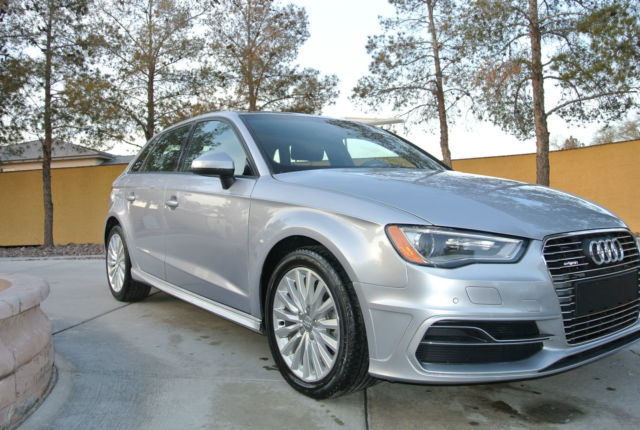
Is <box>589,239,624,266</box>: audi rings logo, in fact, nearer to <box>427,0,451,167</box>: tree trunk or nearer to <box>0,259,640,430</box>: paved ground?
<box>0,259,640,430</box>: paved ground

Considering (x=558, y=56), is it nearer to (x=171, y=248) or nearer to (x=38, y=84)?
(x=171, y=248)

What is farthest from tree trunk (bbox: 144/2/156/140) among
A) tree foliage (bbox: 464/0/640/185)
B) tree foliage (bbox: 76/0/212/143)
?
tree foliage (bbox: 464/0/640/185)

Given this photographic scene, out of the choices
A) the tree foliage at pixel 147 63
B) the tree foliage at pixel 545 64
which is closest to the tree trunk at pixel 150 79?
the tree foliage at pixel 147 63

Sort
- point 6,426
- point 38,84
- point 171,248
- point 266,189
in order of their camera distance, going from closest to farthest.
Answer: point 6,426 → point 266,189 → point 171,248 → point 38,84

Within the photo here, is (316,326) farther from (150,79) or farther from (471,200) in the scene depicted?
(150,79)

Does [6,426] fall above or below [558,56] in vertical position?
below

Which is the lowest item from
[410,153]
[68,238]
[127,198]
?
[68,238]

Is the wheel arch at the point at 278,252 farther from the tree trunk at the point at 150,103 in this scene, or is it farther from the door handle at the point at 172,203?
the tree trunk at the point at 150,103

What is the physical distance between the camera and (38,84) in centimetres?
1355

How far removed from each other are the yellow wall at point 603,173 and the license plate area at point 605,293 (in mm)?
11405

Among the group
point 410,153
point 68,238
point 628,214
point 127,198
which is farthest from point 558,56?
point 68,238

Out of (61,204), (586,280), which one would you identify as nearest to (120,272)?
(586,280)

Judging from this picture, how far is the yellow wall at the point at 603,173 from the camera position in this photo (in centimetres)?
1242

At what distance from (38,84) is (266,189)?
13183 mm
